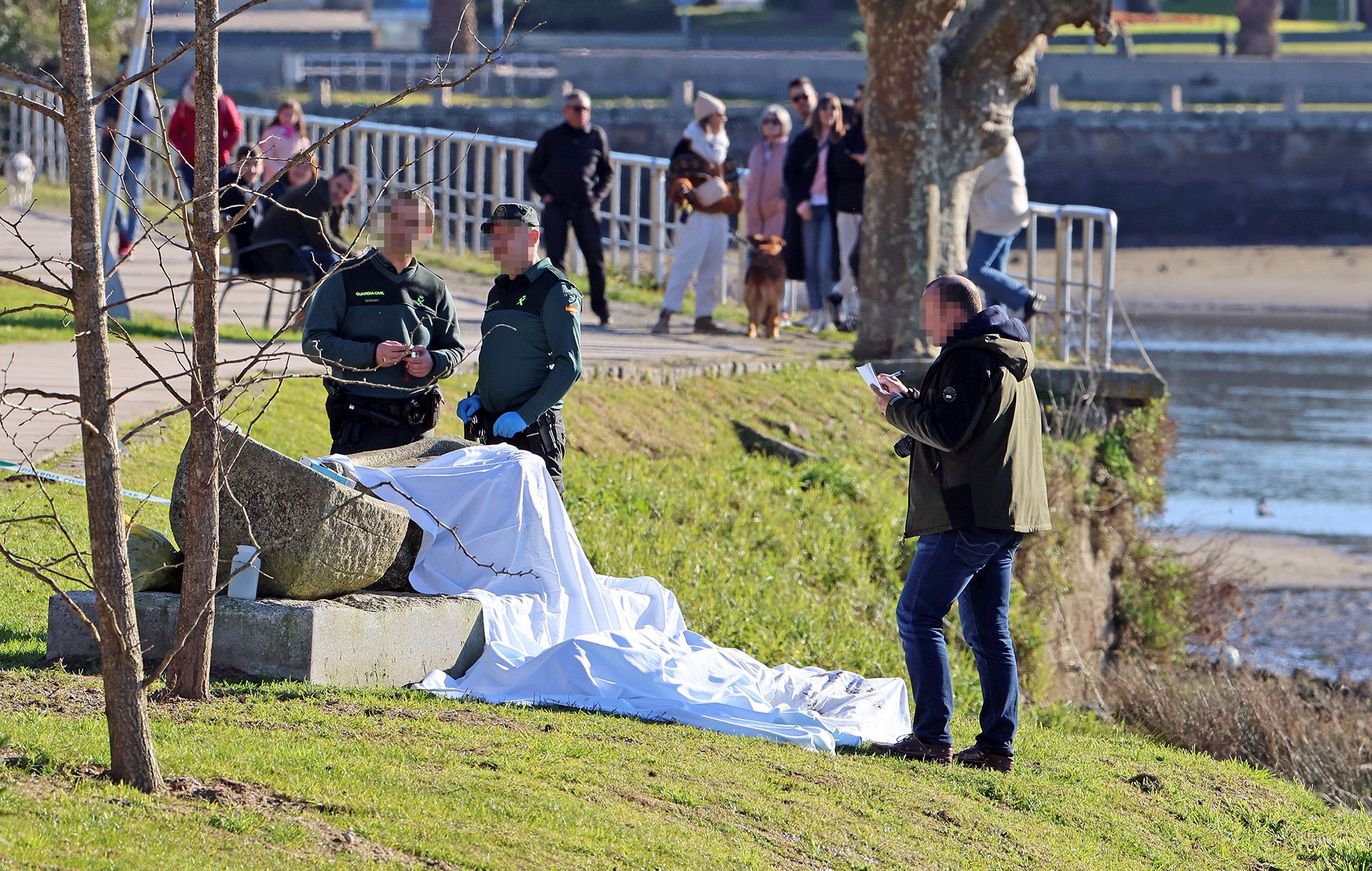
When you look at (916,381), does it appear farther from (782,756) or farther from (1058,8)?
(782,756)

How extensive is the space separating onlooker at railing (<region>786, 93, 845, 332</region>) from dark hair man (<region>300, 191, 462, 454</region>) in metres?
8.02

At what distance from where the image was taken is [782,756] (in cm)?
645

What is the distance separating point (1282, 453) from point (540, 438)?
55.4ft

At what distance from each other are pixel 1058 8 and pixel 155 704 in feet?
32.3

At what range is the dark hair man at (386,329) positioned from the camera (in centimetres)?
731

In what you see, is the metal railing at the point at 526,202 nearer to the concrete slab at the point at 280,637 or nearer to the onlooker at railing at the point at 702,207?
the onlooker at railing at the point at 702,207

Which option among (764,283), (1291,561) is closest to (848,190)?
(764,283)

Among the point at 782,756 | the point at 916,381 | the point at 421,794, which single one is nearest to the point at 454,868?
the point at 421,794

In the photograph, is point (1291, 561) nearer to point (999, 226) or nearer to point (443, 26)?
point (999, 226)

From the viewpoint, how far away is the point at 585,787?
551 centimetres

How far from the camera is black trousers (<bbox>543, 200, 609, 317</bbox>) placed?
14695 millimetres

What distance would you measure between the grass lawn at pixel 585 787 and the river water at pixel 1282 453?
7192 millimetres

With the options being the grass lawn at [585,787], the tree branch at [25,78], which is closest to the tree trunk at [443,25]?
the grass lawn at [585,787]

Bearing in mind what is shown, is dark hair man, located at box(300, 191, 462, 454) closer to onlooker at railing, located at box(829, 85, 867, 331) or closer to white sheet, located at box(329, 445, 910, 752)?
white sheet, located at box(329, 445, 910, 752)
